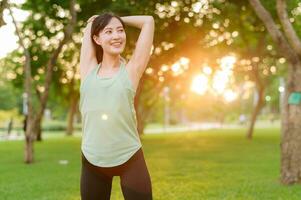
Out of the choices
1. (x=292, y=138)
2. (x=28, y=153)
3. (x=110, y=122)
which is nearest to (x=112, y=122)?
(x=110, y=122)

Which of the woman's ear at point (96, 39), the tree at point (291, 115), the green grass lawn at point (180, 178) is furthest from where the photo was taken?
the tree at point (291, 115)

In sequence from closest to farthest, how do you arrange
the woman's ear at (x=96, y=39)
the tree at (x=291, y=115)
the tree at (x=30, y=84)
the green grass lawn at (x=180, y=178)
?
the woman's ear at (x=96, y=39) → the green grass lawn at (x=180, y=178) → the tree at (x=291, y=115) → the tree at (x=30, y=84)

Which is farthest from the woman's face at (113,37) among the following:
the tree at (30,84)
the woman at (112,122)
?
the tree at (30,84)

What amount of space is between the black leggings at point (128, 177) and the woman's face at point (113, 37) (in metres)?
0.68

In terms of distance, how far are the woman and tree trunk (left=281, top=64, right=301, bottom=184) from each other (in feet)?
24.7

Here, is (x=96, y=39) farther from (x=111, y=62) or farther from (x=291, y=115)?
(x=291, y=115)

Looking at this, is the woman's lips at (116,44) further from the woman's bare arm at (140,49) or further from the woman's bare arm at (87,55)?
the woman's bare arm at (87,55)

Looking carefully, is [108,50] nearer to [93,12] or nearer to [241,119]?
[93,12]

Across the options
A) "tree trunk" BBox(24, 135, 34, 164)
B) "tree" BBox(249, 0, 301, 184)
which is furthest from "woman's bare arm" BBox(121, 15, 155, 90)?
"tree trunk" BBox(24, 135, 34, 164)

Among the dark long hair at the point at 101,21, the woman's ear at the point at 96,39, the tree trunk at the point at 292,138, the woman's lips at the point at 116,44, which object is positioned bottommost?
the tree trunk at the point at 292,138

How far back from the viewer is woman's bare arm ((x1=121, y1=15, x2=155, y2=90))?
349 centimetres

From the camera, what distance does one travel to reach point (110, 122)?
336 cm

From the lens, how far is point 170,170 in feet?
47.8

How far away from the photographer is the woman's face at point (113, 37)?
3.54 metres
